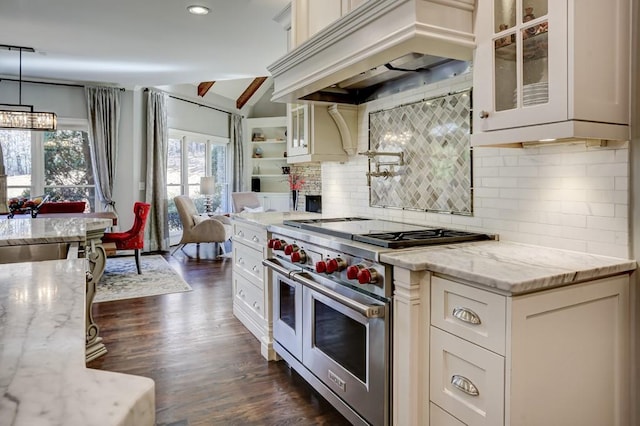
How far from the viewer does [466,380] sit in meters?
1.56

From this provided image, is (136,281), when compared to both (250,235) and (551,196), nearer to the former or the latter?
(250,235)

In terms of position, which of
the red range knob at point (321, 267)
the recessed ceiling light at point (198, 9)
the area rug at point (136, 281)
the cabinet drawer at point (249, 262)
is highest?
the recessed ceiling light at point (198, 9)

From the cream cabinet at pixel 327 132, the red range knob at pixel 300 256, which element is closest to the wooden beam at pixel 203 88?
the cream cabinet at pixel 327 132

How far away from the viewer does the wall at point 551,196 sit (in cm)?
167

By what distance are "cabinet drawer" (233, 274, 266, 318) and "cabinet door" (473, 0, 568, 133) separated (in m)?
2.02

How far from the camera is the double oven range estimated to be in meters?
1.89

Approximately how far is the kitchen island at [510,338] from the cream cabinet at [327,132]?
1.64 metres

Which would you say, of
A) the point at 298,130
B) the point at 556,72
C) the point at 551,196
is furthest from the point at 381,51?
the point at 298,130

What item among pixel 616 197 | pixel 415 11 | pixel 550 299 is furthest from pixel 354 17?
pixel 550 299

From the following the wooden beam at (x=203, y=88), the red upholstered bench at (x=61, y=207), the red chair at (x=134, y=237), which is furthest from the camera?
the wooden beam at (x=203, y=88)

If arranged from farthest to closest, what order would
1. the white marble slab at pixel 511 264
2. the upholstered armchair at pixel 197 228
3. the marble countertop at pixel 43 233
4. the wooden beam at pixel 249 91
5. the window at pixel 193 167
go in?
the wooden beam at pixel 249 91 < the window at pixel 193 167 < the upholstered armchair at pixel 197 228 < the marble countertop at pixel 43 233 < the white marble slab at pixel 511 264

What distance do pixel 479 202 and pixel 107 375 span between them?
2.00 m

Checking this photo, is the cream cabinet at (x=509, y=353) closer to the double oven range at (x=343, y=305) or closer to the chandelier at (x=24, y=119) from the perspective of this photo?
the double oven range at (x=343, y=305)

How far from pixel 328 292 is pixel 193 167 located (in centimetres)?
702
